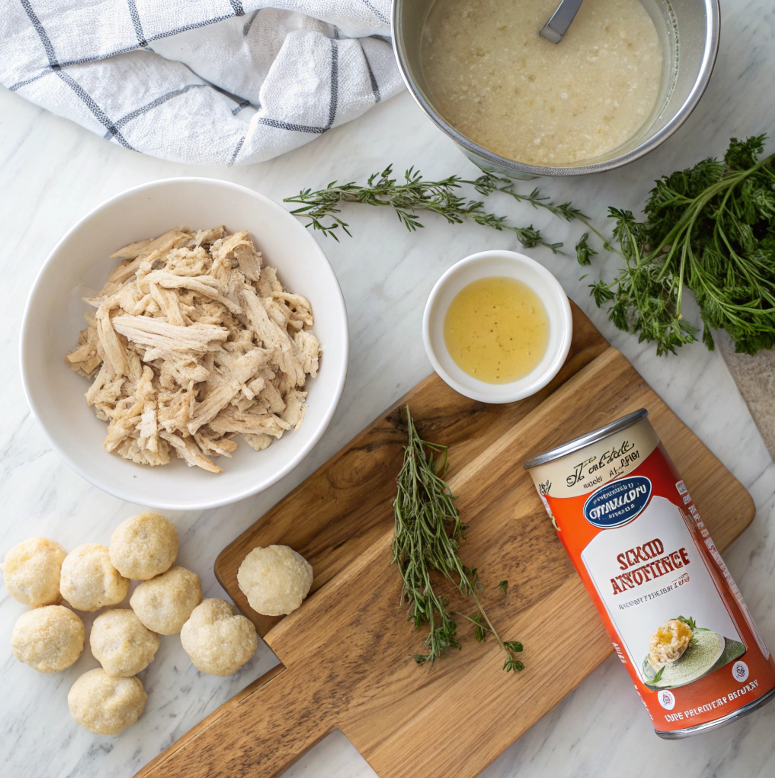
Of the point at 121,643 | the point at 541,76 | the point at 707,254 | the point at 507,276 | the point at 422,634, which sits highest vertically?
the point at 541,76

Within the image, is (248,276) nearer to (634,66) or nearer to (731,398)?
(634,66)

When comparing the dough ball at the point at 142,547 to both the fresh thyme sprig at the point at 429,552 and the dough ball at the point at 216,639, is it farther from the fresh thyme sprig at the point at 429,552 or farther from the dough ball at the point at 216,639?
the fresh thyme sprig at the point at 429,552

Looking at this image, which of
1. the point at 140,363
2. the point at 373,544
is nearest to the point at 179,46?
the point at 140,363

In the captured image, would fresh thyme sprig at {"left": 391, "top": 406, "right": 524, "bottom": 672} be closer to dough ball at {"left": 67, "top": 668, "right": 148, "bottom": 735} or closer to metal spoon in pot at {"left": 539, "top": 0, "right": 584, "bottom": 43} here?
dough ball at {"left": 67, "top": 668, "right": 148, "bottom": 735}

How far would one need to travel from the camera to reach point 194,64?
1.78 m

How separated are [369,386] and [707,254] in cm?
94

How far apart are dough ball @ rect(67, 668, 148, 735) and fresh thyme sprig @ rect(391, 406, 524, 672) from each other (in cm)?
77

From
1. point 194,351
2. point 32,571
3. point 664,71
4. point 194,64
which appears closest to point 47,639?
point 32,571

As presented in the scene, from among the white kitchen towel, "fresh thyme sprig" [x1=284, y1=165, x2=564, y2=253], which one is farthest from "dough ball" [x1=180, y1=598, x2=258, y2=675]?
the white kitchen towel

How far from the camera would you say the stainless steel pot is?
1.41 metres

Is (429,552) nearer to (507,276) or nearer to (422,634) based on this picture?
(422,634)

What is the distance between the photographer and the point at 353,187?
5.68 ft

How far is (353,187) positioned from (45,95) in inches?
33.8

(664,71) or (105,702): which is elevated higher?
(664,71)
